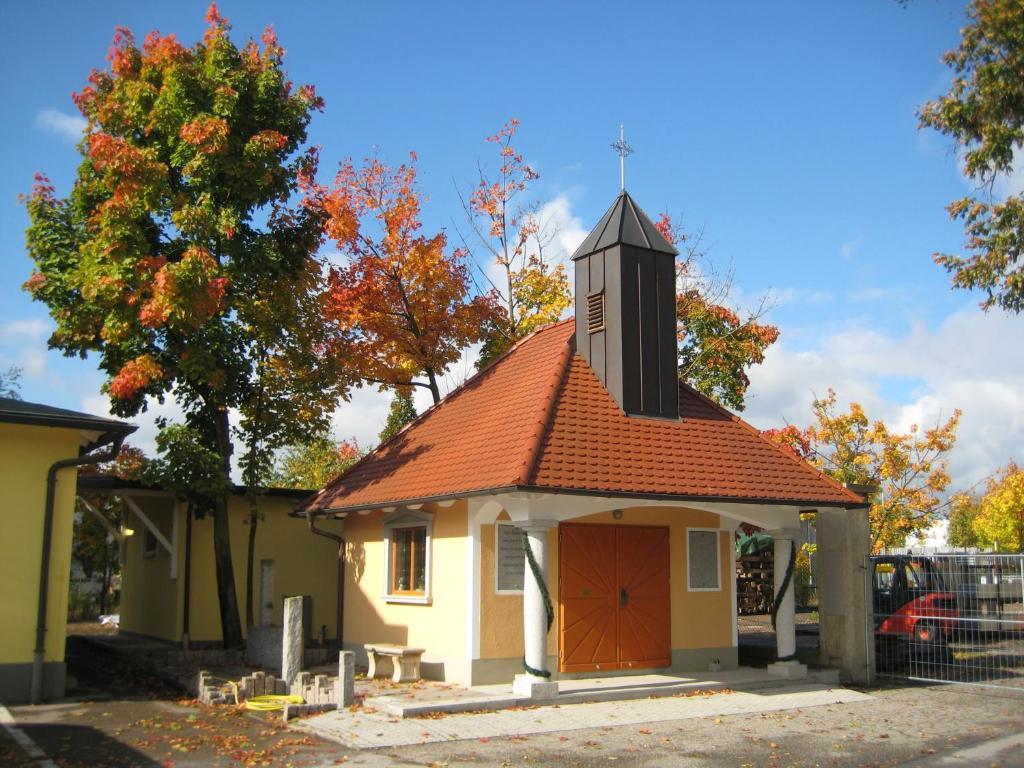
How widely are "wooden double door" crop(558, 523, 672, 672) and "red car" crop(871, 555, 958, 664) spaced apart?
12.0ft

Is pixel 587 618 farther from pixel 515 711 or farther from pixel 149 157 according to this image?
pixel 149 157

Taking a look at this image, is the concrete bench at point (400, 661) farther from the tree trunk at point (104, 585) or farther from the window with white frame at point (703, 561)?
the tree trunk at point (104, 585)

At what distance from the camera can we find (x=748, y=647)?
55.0 feet

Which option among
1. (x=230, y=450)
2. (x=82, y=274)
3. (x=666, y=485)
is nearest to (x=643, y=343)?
(x=666, y=485)

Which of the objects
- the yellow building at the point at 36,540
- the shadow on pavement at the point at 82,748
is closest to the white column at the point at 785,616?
the shadow on pavement at the point at 82,748

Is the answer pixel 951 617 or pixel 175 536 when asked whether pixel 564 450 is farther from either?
pixel 175 536

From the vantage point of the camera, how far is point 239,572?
19.3 m

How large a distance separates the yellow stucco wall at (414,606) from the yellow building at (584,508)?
4 cm

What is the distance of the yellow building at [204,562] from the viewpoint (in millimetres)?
18406

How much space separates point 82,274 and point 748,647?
43.2 feet

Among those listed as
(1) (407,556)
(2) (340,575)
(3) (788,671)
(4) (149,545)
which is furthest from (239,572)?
A: (3) (788,671)

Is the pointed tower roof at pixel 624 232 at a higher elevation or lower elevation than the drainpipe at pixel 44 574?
higher

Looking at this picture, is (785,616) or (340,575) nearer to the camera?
(785,616)

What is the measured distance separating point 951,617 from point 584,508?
20.0ft
